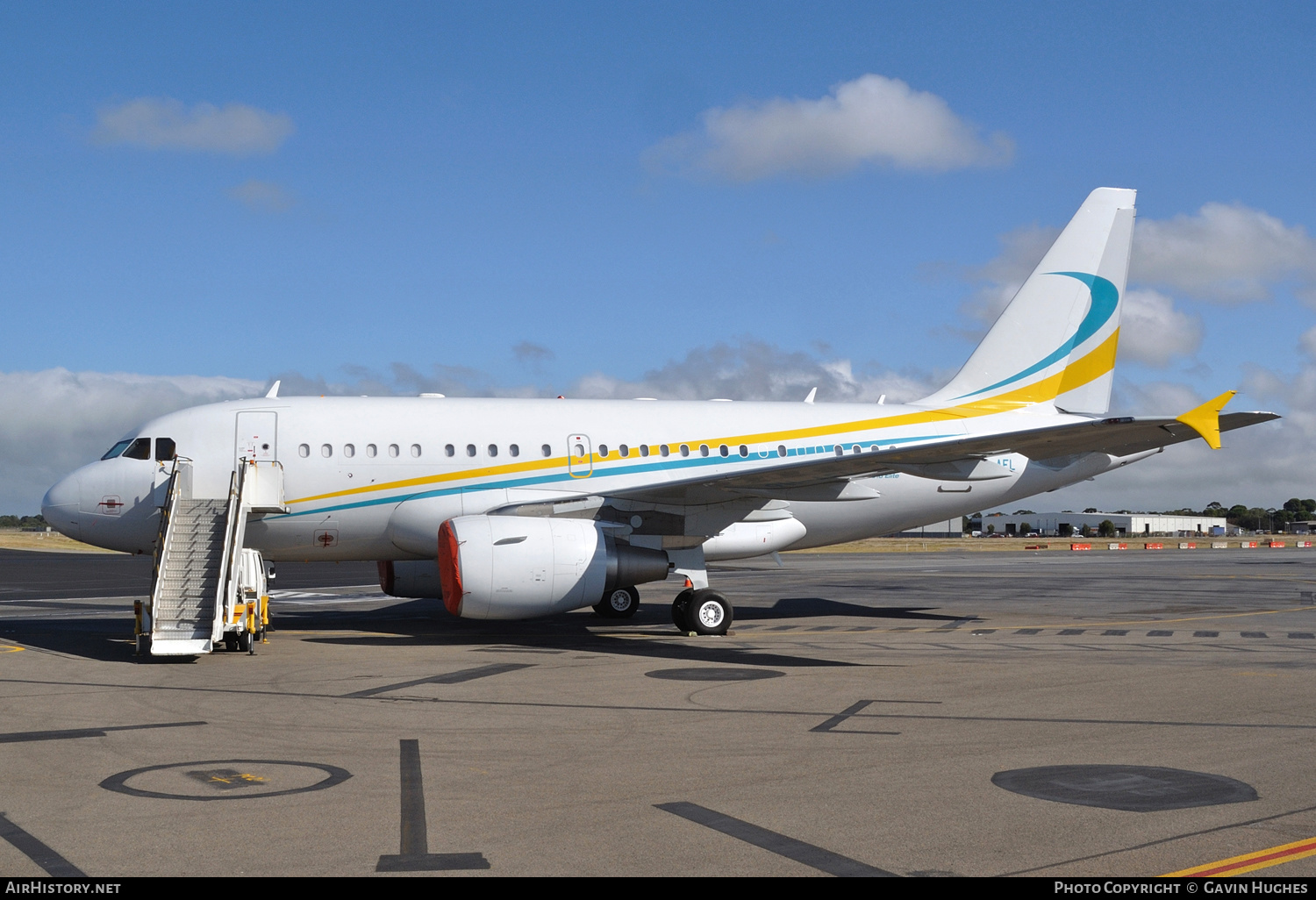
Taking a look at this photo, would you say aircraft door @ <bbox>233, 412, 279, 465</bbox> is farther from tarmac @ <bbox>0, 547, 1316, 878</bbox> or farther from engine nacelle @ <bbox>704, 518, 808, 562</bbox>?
engine nacelle @ <bbox>704, 518, 808, 562</bbox>

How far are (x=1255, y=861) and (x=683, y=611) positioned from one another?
14439 millimetres

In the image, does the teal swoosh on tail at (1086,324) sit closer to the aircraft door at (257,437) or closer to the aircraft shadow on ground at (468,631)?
the aircraft shadow on ground at (468,631)

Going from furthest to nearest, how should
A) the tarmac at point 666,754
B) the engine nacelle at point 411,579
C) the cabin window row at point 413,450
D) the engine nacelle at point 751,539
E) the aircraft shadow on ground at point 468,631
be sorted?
the engine nacelle at point 411,579, the engine nacelle at point 751,539, the cabin window row at point 413,450, the aircraft shadow on ground at point 468,631, the tarmac at point 666,754

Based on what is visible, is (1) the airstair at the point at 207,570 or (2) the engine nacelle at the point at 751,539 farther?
(2) the engine nacelle at the point at 751,539

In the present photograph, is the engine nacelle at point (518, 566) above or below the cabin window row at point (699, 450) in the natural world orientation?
below

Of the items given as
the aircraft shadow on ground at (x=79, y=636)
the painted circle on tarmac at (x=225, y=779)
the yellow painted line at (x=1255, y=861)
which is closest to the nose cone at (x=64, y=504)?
the aircraft shadow on ground at (x=79, y=636)

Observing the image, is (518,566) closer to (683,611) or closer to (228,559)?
(683,611)

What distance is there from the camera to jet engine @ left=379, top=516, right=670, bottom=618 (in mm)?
17781

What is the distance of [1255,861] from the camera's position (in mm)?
6359

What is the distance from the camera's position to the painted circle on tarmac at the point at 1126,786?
25.7 ft

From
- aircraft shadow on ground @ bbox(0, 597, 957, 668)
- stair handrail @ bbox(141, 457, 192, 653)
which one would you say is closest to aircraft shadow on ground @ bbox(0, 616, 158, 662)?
aircraft shadow on ground @ bbox(0, 597, 957, 668)

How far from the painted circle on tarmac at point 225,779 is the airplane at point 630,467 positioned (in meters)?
8.60

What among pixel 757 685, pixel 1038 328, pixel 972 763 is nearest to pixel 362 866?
pixel 972 763

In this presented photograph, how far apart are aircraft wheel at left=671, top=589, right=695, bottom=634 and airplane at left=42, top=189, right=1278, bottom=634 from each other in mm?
36
